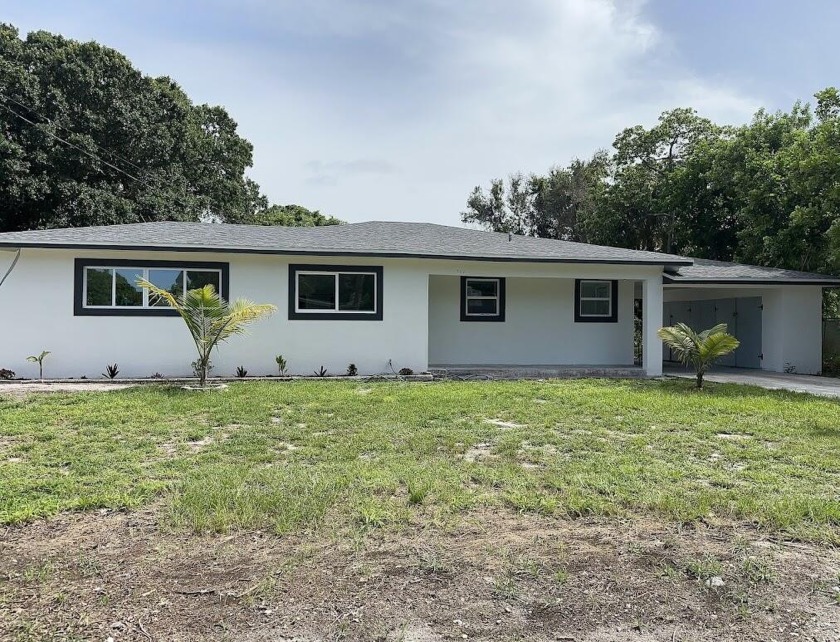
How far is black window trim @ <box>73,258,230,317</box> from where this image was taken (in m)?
10.6

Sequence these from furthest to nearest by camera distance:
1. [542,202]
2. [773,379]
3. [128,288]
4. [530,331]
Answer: [542,202], [530,331], [773,379], [128,288]

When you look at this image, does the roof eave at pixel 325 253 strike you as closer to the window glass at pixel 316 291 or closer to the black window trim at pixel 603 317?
Result: the window glass at pixel 316 291

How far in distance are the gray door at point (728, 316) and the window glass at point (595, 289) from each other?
407 centimetres

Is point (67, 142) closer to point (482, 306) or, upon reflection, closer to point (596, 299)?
point (482, 306)

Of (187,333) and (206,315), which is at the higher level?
(206,315)

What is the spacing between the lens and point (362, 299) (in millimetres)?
11586

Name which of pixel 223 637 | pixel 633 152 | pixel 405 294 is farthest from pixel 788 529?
pixel 633 152

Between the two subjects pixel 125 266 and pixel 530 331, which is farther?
pixel 530 331

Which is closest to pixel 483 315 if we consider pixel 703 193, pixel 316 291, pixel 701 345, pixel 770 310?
pixel 316 291

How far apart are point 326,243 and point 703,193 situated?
686 inches

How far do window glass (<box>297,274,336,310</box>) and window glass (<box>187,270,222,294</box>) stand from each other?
1610mm

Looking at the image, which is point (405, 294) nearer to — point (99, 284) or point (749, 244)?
point (99, 284)

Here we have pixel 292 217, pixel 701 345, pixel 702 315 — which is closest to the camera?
pixel 701 345

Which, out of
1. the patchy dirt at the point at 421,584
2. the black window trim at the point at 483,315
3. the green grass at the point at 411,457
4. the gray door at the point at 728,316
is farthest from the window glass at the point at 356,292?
the gray door at the point at 728,316
